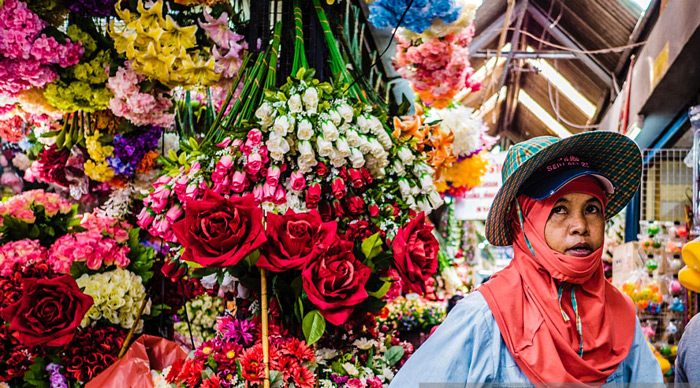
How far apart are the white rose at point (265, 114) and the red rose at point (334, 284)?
46 centimetres

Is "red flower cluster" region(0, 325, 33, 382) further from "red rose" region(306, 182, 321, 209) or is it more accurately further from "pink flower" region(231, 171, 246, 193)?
"red rose" region(306, 182, 321, 209)

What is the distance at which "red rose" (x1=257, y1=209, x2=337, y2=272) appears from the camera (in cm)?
176

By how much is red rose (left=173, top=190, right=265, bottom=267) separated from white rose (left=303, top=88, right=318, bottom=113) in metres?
0.43

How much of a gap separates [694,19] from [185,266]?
3551mm

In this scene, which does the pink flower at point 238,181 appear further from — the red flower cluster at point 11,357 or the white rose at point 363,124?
the red flower cluster at point 11,357

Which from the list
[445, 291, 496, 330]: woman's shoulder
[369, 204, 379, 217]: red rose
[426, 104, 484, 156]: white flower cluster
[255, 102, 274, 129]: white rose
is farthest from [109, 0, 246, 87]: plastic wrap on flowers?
[426, 104, 484, 156]: white flower cluster

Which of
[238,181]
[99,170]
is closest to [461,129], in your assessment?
[99,170]

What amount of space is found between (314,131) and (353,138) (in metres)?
0.12

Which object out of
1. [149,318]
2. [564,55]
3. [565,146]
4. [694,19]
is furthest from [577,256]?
[564,55]

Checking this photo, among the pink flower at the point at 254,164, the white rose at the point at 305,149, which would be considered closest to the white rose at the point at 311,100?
the white rose at the point at 305,149

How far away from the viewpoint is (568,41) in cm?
884

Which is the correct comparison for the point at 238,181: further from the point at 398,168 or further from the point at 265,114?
the point at 398,168

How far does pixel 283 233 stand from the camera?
178 cm

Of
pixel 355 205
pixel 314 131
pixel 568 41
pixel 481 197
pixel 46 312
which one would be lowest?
pixel 481 197
